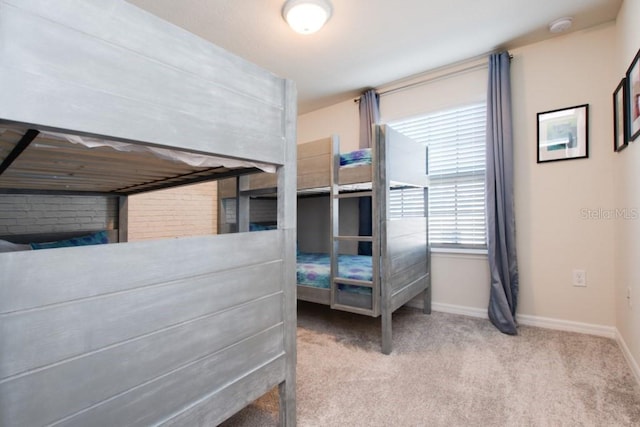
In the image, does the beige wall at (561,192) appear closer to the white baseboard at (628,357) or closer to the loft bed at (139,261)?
the white baseboard at (628,357)

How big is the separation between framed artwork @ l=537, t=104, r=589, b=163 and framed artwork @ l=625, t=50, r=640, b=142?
49 cm

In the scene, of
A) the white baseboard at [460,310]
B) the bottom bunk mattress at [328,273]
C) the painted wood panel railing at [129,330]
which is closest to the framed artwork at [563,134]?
the white baseboard at [460,310]

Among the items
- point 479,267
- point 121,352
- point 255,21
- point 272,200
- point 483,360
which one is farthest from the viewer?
point 272,200

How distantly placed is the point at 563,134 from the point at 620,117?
1.22 feet

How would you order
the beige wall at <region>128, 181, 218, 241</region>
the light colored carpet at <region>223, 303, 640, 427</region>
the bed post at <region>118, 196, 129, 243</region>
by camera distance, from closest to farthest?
the light colored carpet at <region>223, 303, 640, 427</region> → the bed post at <region>118, 196, 129, 243</region> → the beige wall at <region>128, 181, 218, 241</region>

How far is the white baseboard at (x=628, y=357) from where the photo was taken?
1641 millimetres

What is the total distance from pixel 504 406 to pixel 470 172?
1.98 meters

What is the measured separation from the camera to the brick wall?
1877mm

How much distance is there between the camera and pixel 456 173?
2891 mm

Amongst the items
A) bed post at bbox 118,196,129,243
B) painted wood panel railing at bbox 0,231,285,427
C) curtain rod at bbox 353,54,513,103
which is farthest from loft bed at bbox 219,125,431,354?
painted wood panel railing at bbox 0,231,285,427

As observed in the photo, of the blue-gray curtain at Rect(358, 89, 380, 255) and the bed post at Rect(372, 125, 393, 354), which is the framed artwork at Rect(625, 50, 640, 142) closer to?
the bed post at Rect(372, 125, 393, 354)

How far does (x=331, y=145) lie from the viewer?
2.33 meters

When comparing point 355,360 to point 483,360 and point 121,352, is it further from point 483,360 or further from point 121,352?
point 121,352

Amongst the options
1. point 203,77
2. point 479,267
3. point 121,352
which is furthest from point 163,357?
point 479,267
